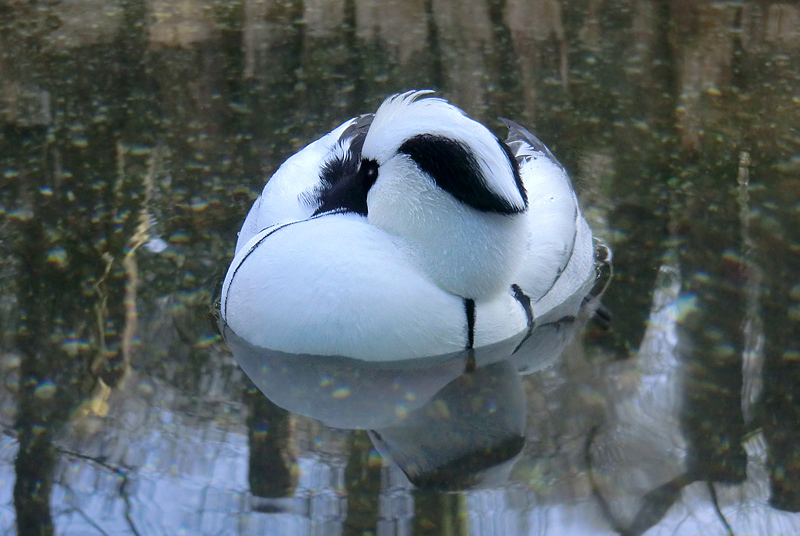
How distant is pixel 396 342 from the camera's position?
3078mm

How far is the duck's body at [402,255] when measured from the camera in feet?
9.70

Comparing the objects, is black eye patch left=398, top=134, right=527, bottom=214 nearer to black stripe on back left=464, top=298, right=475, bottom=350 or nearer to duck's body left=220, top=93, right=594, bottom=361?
duck's body left=220, top=93, right=594, bottom=361

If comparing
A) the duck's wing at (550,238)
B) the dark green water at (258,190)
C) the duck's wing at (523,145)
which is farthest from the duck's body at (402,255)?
the duck's wing at (523,145)

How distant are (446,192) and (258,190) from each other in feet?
5.61

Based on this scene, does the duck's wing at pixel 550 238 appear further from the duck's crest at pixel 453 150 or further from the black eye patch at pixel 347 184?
the black eye patch at pixel 347 184

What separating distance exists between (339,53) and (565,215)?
115 inches

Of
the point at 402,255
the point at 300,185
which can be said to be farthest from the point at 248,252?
the point at 402,255

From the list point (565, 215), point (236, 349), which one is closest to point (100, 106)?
point (236, 349)

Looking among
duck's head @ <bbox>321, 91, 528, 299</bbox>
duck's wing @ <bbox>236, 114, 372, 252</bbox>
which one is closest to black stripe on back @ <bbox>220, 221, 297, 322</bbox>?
duck's wing @ <bbox>236, 114, 372, 252</bbox>

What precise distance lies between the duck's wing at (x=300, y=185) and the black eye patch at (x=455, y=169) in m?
0.56

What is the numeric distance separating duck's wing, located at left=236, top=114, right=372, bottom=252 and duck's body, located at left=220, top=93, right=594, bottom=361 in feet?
0.56

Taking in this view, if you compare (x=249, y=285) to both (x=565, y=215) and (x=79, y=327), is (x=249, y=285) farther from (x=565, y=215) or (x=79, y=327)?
(x=565, y=215)

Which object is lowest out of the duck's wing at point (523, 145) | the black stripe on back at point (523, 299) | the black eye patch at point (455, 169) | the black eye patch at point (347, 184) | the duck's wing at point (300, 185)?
the black stripe on back at point (523, 299)

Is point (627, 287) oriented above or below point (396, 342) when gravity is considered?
below
